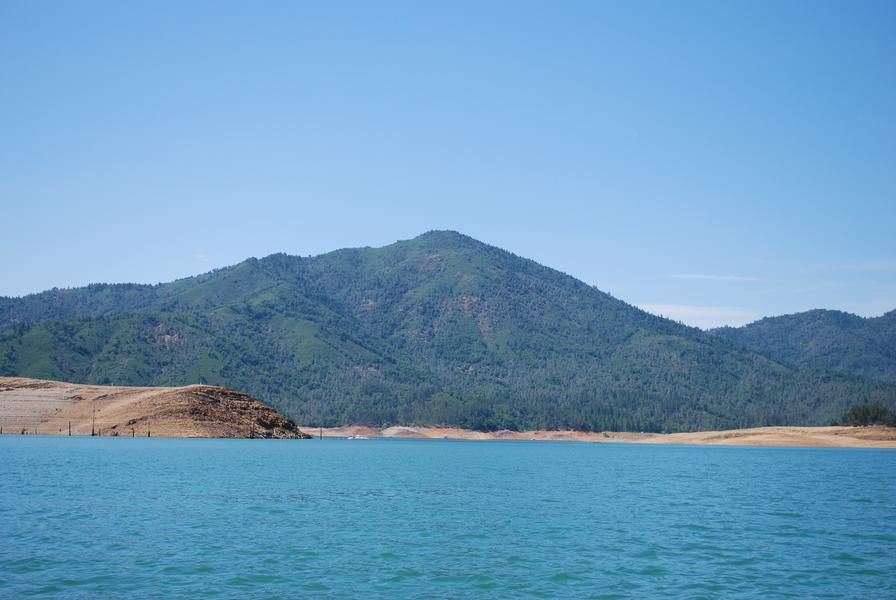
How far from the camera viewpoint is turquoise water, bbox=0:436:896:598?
3456 centimetres

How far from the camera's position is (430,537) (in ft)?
152

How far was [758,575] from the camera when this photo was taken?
37562 millimetres

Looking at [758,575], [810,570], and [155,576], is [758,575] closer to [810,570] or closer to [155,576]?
[810,570]

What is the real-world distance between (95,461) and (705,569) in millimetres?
82753

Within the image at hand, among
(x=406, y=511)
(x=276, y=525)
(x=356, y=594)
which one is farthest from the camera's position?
(x=406, y=511)

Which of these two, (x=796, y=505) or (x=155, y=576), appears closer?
(x=155, y=576)

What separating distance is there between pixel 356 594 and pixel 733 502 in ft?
145

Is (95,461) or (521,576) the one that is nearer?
(521,576)

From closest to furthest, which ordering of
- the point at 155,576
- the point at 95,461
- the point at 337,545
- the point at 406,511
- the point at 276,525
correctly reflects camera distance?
the point at 155,576 → the point at 337,545 → the point at 276,525 → the point at 406,511 → the point at 95,461

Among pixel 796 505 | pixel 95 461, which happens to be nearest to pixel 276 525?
pixel 796 505

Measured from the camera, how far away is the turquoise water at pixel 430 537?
3456cm

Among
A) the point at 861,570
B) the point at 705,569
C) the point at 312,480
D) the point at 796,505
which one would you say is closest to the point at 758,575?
the point at 705,569

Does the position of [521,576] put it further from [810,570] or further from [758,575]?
[810,570]

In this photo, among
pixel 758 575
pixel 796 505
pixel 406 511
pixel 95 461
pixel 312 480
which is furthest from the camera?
pixel 95 461
